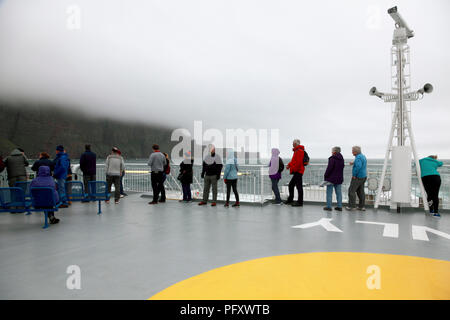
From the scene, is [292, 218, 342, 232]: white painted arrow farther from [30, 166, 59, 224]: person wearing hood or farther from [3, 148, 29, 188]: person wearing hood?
[3, 148, 29, 188]: person wearing hood

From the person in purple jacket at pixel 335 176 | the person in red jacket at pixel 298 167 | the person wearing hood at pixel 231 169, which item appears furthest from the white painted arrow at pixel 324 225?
the person wearing hood at pixel 231 169

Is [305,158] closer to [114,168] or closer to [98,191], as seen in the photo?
[98,191]

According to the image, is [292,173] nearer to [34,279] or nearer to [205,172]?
[205,172]

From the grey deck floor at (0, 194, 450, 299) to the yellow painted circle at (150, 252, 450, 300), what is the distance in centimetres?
28

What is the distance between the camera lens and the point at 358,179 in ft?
26.7

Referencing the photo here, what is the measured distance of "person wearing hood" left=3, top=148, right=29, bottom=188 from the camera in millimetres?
8172

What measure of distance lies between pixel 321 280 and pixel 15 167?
353 inches

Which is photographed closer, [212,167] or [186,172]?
[212,167]

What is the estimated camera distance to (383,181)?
830cm

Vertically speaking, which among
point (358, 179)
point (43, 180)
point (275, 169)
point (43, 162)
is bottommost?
point (358, 179)

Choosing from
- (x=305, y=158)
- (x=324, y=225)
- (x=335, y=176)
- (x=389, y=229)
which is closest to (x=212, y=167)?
(x=305, y=158)

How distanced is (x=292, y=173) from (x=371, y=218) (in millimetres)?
2634

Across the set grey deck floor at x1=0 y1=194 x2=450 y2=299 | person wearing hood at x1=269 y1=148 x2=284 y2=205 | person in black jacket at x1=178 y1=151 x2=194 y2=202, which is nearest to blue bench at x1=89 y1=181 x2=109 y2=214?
grey deck floor at x1=0 y1=194 x2=450 y2=299
